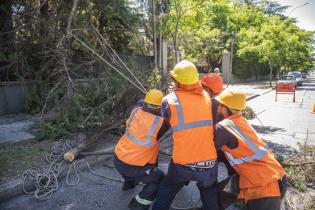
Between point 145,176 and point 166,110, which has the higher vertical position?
point 166,110

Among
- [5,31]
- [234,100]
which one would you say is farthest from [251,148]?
[5,31]

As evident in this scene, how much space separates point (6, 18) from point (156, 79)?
4617mm

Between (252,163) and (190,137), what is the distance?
0.62 meters

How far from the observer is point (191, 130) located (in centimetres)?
293

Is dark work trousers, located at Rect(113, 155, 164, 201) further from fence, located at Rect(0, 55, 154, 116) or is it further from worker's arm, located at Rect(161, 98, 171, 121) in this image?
fence, located at Rect(0, 55, 154, 116)

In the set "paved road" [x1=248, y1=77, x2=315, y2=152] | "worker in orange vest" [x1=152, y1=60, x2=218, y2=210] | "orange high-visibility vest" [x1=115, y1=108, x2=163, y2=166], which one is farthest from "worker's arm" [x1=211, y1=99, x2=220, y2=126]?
"paved road" [x1=248, y1=77, x2=315, y2=152]

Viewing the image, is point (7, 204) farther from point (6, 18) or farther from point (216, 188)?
point (6, 18)

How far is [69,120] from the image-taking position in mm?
6402

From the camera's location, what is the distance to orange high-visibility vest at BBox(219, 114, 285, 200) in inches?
109

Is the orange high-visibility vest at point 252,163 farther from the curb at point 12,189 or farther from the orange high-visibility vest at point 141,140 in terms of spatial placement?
the curb at point 12,189

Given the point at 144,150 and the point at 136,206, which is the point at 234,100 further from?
the point at 136,206

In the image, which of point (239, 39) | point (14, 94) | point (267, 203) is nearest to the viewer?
point (267, 203)

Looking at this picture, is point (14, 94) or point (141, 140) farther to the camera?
point (14, 94)

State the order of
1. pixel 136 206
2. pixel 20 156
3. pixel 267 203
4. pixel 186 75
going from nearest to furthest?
pixel 267 203 < pixel 186 75 < pixel 136 206 < pixel 20 156
